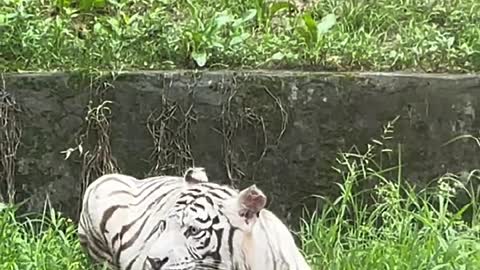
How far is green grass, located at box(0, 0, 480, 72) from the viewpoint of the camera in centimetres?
497

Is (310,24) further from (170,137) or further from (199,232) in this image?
(199,232)

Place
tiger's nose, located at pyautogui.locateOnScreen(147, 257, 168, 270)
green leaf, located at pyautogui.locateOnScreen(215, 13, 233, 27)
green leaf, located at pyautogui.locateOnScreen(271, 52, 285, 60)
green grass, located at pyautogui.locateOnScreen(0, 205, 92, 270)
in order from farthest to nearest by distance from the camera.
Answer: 1. green leaf, located at pyautogui.locateOnScreen(215, 13, 233, 27)
2. green leaf, located at pyautogui.locateOnScreen(271, 52, 285, 60)
3. green grass, located at pyautogui.locateOnScreen(0, 205, 92, 270)
4. tiger's nose, located at pyautogui.locateOnScreen(147, 257, 168, 270)

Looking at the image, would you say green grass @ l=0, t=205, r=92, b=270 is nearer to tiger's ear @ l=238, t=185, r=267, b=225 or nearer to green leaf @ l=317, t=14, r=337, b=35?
tiger's ear @ l=238, t=185, r=267, b=225

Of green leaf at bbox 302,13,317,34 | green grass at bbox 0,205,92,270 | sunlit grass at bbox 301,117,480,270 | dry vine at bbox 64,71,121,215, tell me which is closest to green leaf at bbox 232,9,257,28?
green leaf at bbox 302,13,317,34

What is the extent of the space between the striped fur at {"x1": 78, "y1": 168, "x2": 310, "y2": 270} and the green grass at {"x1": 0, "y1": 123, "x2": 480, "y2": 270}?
738 mm

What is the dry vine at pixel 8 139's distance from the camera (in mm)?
4805

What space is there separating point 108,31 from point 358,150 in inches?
55.6

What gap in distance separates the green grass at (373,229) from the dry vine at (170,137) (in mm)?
518

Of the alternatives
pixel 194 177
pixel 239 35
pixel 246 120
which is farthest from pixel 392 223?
pixel 194 177

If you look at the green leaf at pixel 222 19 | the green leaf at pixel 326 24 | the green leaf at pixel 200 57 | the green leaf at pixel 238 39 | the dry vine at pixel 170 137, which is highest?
the green leaf at pixel 222 19

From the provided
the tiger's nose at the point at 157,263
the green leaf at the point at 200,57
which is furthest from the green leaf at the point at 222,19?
the tiger's nose at the point at 157,263

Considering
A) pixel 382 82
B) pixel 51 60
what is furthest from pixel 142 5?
pixel 382 82

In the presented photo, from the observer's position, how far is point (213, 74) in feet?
15.7

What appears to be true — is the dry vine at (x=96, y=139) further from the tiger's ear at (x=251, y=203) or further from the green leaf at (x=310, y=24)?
the tiger's ear at (x=251, y=203)
